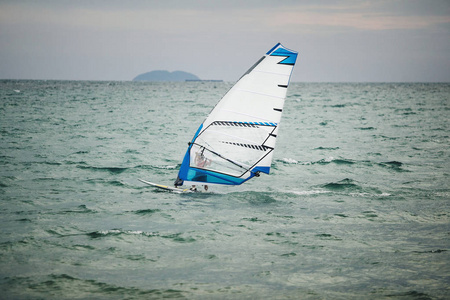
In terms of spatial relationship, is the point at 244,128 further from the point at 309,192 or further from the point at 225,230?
the point at 309,192

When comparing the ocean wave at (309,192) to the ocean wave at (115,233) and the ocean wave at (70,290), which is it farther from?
the ocean wave at (70,290)

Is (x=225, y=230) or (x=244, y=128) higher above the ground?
(x=244, y=128)

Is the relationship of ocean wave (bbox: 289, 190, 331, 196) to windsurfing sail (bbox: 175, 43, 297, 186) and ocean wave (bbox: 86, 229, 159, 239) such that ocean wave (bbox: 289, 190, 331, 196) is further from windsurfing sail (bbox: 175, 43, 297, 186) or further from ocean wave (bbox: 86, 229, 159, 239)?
ocean wave (bbox: 86, 229, 159, 239)

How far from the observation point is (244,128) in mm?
16109

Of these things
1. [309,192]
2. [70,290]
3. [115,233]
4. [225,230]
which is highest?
[309,192]

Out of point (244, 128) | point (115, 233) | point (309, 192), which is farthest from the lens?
point (309, 192)

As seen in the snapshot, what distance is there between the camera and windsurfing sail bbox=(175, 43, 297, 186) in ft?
51.3

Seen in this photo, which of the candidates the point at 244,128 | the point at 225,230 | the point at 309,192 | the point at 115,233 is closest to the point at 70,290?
the point at 115,233

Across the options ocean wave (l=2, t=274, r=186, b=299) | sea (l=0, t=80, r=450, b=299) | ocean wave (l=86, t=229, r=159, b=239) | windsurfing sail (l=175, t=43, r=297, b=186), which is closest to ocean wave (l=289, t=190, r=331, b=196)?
sea (l=0, t=80, r=450, b=299)

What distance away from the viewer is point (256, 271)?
10469 mm

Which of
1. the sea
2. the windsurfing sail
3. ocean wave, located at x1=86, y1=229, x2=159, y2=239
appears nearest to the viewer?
the sea

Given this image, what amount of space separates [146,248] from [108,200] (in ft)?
18.1

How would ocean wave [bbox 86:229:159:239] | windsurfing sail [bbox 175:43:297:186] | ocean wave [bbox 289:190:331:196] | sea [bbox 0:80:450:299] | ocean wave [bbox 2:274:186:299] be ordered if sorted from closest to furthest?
1. ocean wave [bbox 2:274:186:299]
2. sea [bbox 0:80:450:299]
3. ocean wave [bbox 86:229:159:239]
4. windsurfing sail [bbox 175:43:297:186]
5. ocean wave [bbox 289:190:331:196]

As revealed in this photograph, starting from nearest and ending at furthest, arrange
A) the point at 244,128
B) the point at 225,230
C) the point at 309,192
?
the point at 225,230 < the point at 244,128 < the point at 309,192
